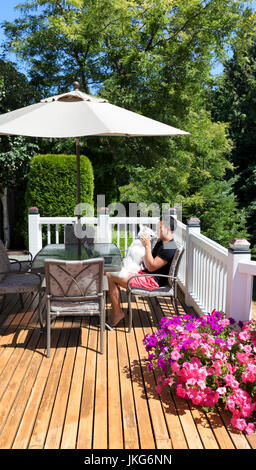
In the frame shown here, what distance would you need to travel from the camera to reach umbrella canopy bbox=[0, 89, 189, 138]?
3.39 m

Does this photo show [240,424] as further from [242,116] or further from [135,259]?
[242,116]

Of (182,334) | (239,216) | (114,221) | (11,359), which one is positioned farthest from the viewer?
(239,216)

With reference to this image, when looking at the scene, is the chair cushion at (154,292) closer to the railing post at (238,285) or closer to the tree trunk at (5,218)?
the railing post at (238,285)

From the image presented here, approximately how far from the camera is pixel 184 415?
8.51ft

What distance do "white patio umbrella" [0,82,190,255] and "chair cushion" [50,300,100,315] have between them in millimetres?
1389

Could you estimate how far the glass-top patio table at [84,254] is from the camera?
400 cm

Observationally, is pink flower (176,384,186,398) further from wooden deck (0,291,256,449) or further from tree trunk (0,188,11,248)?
tree trunk (0,188,11,248)

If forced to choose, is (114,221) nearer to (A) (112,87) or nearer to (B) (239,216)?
(A) (112,87)

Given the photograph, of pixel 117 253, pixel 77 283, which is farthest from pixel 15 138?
pixel 77 283

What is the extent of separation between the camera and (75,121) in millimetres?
3490

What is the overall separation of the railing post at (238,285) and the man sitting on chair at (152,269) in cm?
97

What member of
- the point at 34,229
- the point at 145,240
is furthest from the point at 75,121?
the point at 34,229

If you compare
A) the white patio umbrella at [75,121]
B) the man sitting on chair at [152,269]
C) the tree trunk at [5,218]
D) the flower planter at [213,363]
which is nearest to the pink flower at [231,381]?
the flower planter at [213,363]

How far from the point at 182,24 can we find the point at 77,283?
9.19 m
